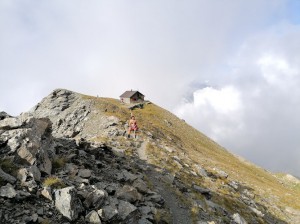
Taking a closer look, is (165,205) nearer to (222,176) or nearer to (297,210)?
(222,176)

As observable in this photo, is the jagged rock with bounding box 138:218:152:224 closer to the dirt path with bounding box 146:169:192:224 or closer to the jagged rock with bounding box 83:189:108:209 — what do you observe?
the jagged rock with bounding box 83:189:108:209

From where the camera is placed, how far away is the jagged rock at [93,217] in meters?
17.7

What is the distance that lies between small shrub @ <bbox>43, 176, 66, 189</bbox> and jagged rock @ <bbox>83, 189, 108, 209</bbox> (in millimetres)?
1720

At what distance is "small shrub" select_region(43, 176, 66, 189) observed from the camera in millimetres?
18614

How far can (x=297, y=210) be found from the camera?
48500 mm

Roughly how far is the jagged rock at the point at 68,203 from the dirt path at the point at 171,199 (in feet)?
32.3

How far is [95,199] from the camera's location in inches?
757

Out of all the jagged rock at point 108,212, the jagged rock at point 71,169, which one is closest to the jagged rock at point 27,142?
the jagged rock at point 71,169

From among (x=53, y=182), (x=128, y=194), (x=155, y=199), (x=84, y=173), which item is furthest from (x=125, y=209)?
(x=155, y=199)

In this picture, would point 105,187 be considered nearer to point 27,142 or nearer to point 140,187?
point 140,187

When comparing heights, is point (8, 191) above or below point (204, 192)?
below

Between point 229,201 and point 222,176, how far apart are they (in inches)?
491

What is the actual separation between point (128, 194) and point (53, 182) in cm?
615

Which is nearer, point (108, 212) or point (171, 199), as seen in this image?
point (108, 212)
